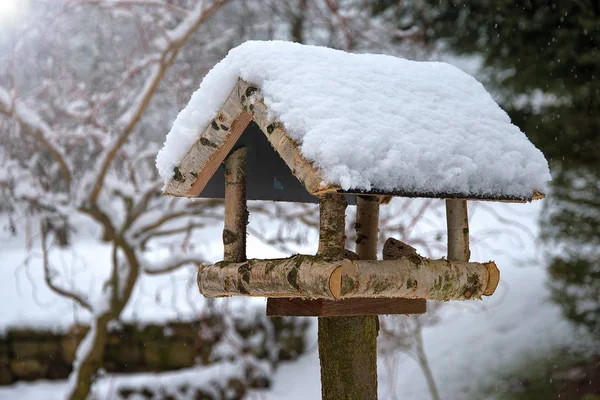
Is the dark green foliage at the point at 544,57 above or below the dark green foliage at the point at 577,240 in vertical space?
above

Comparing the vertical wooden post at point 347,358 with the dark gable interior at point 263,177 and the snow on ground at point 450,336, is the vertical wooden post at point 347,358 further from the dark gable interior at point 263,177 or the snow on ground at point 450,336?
the snow on ground at point 450,336

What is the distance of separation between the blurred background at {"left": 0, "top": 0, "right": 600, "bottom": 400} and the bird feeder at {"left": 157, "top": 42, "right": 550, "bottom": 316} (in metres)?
1.78

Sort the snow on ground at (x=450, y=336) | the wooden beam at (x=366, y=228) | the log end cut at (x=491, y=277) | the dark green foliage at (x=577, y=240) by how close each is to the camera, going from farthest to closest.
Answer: the snow on ground at (x=450, y=336) → the dark green foliage at (x=577, y=240) → the wooden beam at (x=366, y=228) → the log end cut at (x=491, y=277)

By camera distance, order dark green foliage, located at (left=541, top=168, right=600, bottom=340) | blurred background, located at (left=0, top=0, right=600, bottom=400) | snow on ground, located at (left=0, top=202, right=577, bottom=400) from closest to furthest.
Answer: blurred background, located at (left=0, top=0, right=600, bottom=400) → dark green foliage, located at (left=541, top=168, right=600, bottom=340) → snow on ground, located at (left=0, top=202, right=577, bottom=400)

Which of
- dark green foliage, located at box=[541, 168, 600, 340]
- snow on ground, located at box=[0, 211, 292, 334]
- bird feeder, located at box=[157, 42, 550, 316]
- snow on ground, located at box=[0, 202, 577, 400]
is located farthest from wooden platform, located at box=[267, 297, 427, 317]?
snow on ground, located at box=[0, 211, 292, 334]

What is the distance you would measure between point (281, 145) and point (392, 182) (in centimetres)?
20

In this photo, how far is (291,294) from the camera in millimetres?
1198

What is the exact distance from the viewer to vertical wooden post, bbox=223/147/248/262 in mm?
1385

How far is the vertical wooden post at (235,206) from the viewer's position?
138 centimetres

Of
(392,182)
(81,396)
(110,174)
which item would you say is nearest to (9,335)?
(81,396)

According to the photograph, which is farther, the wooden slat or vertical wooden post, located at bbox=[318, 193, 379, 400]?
vertical wooden post, located at bbox=[318, 193, 379, 400]

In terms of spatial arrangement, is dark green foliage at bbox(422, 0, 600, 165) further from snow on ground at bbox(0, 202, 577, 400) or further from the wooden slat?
the wooden slat

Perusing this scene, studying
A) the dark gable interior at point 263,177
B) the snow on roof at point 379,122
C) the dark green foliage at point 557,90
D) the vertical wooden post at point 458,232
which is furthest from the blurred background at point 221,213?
the snow on roof at point 379,122

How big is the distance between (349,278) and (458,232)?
40 centimetres
